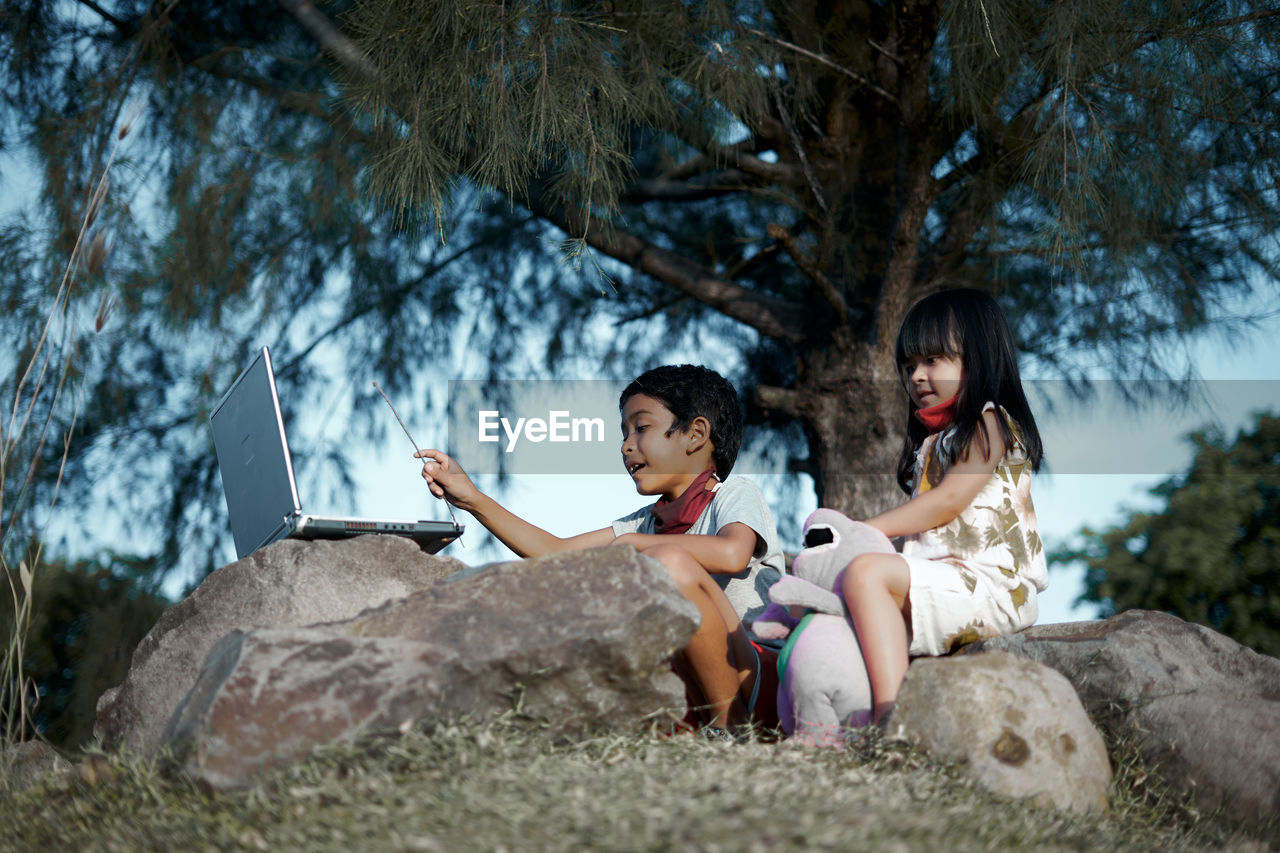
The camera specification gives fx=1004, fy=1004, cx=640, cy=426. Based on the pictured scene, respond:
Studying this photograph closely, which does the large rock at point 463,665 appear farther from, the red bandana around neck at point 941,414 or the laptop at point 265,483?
the red bandana around neck at point 941,414

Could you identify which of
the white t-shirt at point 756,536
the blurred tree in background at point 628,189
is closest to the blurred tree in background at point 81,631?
the blurred tree in background at point 628,189

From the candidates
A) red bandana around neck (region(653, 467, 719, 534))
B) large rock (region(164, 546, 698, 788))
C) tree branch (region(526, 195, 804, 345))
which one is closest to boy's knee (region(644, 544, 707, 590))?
large rock (region(164, 546, 698, 788))

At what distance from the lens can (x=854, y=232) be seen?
3.67m

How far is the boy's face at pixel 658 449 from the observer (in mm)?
2242

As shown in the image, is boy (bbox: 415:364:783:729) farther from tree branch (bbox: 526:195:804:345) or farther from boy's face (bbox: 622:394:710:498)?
tree branch (bbox: 526:195:804:345)

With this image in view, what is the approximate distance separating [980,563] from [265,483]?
139 cm

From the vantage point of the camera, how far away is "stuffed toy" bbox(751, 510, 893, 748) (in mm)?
1573

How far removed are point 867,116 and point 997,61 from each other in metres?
1.02

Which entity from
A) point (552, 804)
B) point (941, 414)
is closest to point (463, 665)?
point (552, 804)

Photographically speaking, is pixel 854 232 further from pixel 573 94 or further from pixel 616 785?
pixel 616 785

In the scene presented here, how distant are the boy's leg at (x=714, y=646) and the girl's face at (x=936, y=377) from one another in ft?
1.83

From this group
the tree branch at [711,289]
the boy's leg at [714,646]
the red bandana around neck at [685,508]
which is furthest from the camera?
the tree branch at [711,289]

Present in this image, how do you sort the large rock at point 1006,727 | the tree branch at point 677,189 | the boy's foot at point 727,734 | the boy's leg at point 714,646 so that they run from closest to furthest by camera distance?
the large rock at point 1006,727, the boy's foot at point 727,734, the boy's leg at point 714,646, the tree branch at point 677,189

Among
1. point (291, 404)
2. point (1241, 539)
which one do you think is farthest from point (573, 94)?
point (1241, 539)
